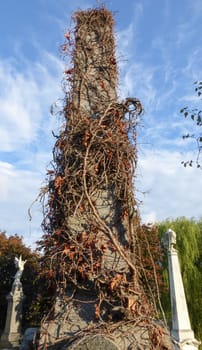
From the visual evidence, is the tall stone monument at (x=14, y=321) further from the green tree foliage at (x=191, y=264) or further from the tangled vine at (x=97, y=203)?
the tangled vine at (x=97, y=203)

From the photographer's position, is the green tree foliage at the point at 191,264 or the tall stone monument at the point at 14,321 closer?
the tall stone monument at the point at 14,321

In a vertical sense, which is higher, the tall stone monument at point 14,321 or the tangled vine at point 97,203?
the tangled vine at point 97,203

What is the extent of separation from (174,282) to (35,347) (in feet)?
13.5

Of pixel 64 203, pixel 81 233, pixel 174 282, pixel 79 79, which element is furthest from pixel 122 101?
pixel 174 282

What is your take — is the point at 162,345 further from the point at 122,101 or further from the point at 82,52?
the point at 82,52

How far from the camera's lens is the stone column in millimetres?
4998

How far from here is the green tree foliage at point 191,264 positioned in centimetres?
1100

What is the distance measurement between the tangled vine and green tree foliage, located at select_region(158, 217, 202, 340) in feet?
31.3

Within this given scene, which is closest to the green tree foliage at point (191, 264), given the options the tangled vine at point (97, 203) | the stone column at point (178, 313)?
the stone column at point (178, 313)

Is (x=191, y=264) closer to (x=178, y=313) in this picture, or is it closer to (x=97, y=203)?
(x=178, y=313)

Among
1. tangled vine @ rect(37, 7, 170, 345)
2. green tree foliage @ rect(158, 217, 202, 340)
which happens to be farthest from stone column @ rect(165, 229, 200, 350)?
green tree foliage @ rect(158, 217, 202, 340)

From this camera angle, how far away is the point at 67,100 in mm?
3205

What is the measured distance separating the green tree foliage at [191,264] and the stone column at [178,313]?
5719 mm

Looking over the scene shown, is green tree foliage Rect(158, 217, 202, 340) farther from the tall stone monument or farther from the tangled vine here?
the tangled vine
